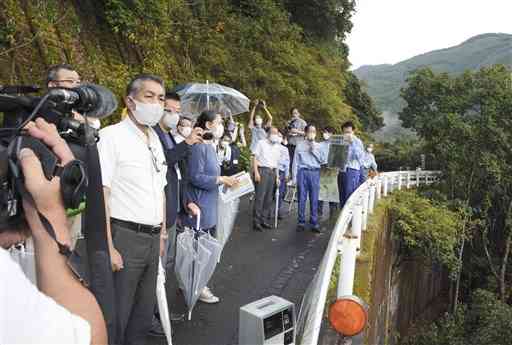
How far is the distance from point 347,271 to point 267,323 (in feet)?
3.48

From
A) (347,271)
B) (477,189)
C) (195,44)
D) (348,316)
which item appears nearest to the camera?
(348,316)

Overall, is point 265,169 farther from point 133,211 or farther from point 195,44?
point 195,44

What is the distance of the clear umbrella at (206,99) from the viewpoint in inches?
334

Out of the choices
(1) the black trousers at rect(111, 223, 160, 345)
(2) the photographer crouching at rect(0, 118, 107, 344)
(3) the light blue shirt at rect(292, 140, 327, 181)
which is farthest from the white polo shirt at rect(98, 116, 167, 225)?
(3) the light blue shirt at rect(292, 140, 327, 181)

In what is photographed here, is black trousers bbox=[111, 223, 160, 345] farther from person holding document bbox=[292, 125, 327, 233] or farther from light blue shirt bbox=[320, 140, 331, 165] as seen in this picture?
light blue shirt bbox=[320, 140, 331, 165]

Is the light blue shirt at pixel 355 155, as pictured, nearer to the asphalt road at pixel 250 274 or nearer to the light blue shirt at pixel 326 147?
the light blue shirt at pixel 326 147

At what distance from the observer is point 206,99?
859 centimetres

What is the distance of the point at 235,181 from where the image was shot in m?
4.82

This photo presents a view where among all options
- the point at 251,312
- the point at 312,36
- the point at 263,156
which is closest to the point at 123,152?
the point at 251,312

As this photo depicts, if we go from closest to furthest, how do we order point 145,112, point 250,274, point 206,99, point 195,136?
1. point 145,112
2. point 195,136
3. point 250,274
4. point 206,99

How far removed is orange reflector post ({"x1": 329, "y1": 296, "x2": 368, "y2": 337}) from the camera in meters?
2.24

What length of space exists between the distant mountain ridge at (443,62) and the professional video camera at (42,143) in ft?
315

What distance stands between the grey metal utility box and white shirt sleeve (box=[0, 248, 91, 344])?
117 cm

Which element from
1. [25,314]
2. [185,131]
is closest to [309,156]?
[185,131]
